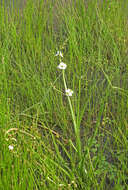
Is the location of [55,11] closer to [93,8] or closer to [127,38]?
[93,8]

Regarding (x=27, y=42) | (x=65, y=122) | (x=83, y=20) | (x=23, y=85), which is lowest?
(x=65, y=122)

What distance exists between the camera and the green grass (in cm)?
143

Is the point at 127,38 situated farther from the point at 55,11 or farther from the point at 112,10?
the point at 55,11

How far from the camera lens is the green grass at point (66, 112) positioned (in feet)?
4.70

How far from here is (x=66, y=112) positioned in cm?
203

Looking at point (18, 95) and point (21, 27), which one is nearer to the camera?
point (18, 95)

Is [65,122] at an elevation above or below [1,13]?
below

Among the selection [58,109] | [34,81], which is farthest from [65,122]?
[34,81]

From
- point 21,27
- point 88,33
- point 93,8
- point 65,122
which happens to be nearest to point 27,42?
point 21,27

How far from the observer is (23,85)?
6.93 ft

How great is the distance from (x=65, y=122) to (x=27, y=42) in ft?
3.18

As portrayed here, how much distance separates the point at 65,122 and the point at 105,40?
102 centimetres

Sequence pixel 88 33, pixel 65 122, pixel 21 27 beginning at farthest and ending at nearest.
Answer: pixel 21 27 < pixel 88 33 < pixel 65 122

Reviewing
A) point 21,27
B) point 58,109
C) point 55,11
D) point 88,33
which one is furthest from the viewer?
point 55,11
